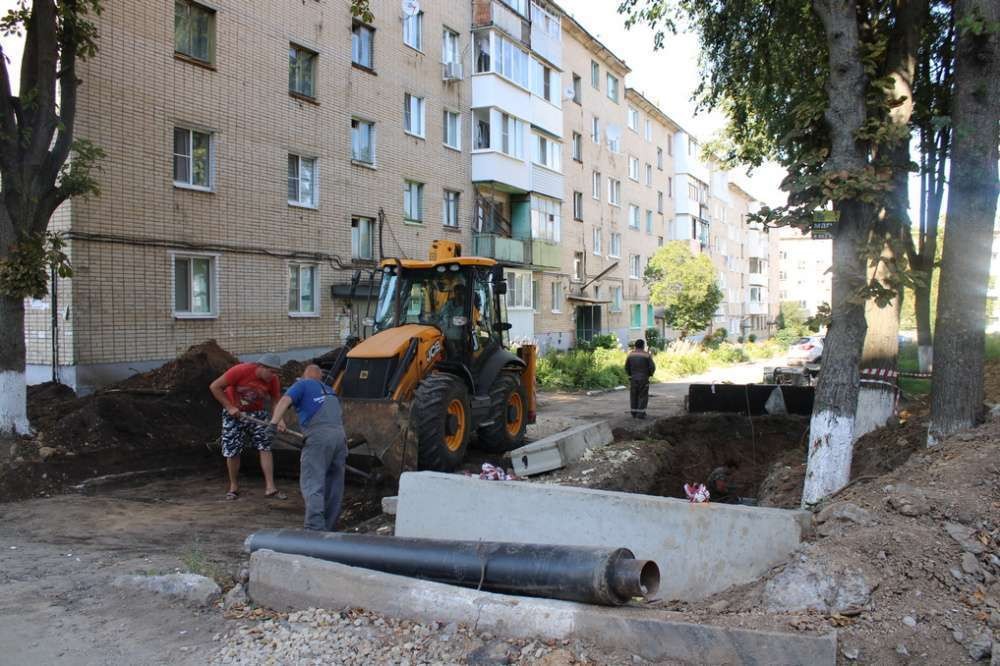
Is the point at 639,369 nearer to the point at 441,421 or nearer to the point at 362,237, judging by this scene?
the point at 441,421

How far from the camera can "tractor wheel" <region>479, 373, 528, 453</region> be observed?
35.5 ft

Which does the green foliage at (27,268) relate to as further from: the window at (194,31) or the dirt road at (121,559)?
the window at (194,31)

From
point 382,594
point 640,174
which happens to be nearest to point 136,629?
point 382,594

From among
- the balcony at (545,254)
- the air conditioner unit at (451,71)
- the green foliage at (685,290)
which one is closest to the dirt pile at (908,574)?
the air conditioner unit at (451,71)

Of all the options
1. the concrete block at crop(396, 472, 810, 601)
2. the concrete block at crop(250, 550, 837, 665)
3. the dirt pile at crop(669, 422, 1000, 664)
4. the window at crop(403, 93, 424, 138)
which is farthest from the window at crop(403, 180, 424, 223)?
the dirt pile at crop(669, 422, 1000, 664)

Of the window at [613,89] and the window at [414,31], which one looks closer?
the window at [414,31]

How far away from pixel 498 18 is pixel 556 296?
11.5 meters

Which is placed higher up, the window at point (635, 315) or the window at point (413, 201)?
the window at point (413, 201)

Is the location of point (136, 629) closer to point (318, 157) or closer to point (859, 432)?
point (859, 432)

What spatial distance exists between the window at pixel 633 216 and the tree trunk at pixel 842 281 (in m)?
34.6

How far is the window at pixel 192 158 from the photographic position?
645 inches

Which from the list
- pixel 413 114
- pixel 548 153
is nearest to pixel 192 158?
pixel 413 114

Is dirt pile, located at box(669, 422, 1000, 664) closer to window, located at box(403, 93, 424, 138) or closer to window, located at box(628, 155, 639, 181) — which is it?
window, located at box(403, 93, 424, 138)

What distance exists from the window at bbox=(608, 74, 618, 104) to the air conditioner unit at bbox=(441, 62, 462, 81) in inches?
621
